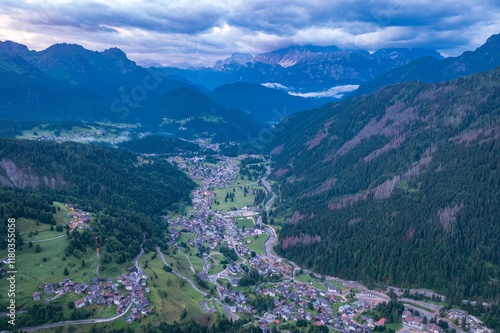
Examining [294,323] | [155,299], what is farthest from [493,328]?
[155,299]

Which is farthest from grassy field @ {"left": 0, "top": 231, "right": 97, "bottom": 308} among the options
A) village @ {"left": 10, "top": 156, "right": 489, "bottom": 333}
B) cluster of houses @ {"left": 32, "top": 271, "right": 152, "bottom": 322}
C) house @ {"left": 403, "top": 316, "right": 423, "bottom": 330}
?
house @ {"left": 403, "top": 316, "right": 423, "bottom": 330}

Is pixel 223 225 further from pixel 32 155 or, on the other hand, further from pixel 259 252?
pixel 32 155

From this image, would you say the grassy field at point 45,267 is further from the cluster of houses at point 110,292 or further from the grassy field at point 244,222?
the grassy field at point 244,222

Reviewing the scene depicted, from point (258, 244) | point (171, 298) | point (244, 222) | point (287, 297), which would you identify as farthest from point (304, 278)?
point (244, 222)

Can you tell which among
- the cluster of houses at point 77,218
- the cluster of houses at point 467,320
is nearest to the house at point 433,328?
the cluster of houses at point 467,320

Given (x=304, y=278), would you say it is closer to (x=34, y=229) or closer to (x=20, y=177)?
(x=34, y=229)
